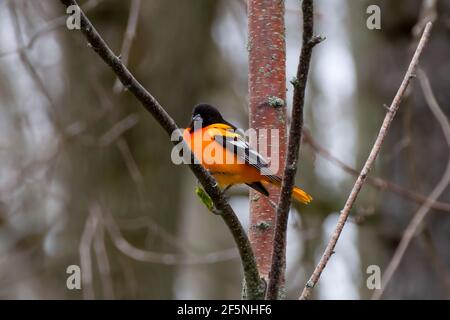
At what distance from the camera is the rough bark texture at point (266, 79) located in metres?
3.46

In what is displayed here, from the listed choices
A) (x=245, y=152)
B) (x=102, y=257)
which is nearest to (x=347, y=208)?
(x=245, y=152)

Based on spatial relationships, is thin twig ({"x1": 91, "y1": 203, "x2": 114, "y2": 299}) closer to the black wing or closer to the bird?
the bird

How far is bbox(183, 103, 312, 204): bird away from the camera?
12.6 feet

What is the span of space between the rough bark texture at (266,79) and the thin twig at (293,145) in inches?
33.3

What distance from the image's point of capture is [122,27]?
22.4 feet

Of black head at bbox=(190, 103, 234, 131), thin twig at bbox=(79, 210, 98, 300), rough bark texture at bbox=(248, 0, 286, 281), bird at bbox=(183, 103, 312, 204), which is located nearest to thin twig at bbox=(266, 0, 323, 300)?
Result: rough bark texture at bbox=(248, 0, 286, 281)

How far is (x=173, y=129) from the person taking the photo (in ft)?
8.11

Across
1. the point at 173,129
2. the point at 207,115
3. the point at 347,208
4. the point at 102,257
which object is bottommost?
the point at 347,208

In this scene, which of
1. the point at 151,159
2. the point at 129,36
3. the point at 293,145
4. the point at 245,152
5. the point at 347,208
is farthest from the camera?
the point at 151,159

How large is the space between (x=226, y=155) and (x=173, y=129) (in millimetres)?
1831

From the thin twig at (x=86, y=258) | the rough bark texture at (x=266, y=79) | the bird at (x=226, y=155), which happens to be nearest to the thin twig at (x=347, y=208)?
the rough bark texture at (x=266, y=79)

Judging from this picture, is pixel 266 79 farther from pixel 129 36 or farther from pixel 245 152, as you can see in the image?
pixel 129 36

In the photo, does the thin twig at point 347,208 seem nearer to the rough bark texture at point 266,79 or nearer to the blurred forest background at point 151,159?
the rough bark texture at point 266,79
